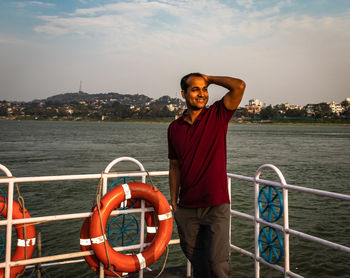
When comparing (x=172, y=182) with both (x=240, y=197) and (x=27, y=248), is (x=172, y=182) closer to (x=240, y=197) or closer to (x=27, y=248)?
(x=27, y=248)

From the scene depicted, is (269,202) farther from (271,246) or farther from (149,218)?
(149,218)

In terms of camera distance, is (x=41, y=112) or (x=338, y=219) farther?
(x=41, y=112)

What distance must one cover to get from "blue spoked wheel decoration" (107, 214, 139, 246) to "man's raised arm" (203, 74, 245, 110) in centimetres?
184

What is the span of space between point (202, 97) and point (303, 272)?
601 centimetres

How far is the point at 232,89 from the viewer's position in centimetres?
230

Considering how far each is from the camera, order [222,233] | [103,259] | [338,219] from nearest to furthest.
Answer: [222,233] < [103,259] < [338,219]

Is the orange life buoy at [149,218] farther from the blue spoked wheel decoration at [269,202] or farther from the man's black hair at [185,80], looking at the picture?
the man's black hair at [185,80]

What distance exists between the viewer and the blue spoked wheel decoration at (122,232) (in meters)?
3.68

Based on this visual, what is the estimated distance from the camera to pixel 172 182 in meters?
2.74

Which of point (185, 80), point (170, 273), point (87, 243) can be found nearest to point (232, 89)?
point (185, 80)

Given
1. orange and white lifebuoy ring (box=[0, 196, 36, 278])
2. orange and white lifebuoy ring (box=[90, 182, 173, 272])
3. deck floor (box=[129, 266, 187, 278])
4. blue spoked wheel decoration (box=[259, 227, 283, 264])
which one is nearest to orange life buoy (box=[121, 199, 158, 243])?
orange and white lifebuoy ring (box=[90, 182, 173, 272])

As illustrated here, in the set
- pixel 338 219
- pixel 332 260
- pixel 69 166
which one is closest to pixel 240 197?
pixel 338 219

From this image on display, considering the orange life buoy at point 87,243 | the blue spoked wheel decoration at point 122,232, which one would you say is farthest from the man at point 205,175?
the blue spoked wheel decoration at point 122,232

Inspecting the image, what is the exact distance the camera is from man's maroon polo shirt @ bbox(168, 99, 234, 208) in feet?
7.79
